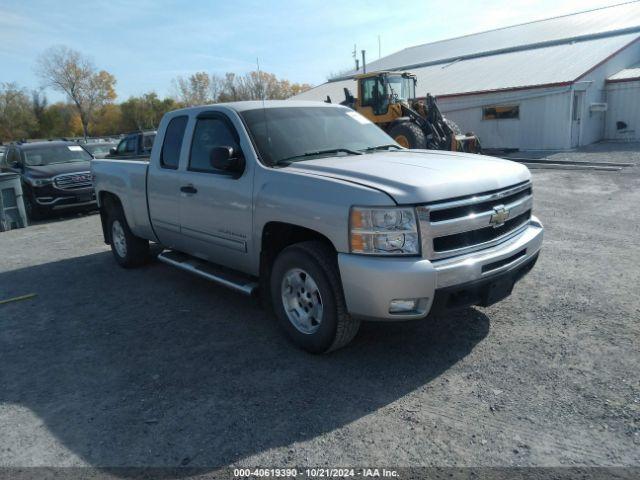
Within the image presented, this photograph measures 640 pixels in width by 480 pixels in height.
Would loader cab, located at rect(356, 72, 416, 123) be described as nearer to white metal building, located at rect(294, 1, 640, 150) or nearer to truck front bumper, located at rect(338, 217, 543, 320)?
white metal building, located at rect(294, 1, 640, 150)

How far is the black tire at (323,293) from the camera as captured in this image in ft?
12.0

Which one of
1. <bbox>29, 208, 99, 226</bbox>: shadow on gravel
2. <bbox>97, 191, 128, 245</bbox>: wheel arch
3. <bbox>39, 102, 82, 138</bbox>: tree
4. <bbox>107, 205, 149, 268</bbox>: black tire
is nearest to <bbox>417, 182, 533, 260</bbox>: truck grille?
<bbox>107, 205, 149, 268</bbox>: black tire

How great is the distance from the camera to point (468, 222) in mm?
3580

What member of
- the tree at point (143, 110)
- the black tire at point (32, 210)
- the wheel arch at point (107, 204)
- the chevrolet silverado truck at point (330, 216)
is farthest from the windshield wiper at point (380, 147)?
the tree at point (143, 110)

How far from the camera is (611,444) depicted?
280 centimetres

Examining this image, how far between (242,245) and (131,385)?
1.47 metres

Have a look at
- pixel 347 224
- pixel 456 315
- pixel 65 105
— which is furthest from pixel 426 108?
pixel 65 105

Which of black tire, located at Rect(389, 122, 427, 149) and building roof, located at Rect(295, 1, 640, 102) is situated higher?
building roof, located at Rect(295, 1, 640, 102)

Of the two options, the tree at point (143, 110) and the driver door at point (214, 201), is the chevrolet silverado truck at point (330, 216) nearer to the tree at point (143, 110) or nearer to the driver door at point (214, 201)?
the driver door at point (214, 201)

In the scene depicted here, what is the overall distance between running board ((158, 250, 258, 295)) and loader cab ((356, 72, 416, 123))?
11.8 metres

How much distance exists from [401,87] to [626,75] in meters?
11.1

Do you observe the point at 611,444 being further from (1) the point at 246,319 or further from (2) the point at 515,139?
(2) the point at 515,139

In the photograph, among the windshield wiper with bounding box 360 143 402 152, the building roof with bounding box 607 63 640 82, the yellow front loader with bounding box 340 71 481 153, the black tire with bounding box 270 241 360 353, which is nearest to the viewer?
the black tire with bounding box 270 241 360 353

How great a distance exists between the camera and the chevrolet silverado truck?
134 inches
